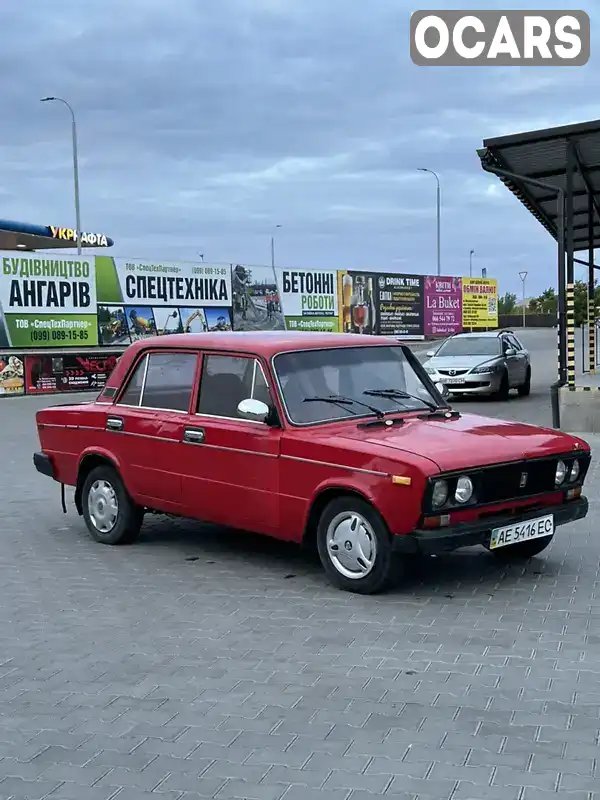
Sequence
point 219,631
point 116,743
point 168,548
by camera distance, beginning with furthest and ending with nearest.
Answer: point 168,548 → point 219,631 → point 116,743

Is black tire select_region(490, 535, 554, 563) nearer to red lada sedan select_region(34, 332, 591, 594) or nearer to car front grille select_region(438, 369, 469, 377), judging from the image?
red lada sedan select_region(34, 332, 591, 594)

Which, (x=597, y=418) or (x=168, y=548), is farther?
(x=597, y=418)

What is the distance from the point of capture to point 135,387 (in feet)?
26.9

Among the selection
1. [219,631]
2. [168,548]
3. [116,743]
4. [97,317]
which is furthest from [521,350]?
[116,743]

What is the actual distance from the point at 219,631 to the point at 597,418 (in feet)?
35.5

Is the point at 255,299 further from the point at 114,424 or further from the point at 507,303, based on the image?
the point at 507,303

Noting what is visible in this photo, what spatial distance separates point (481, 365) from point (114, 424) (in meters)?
14.3

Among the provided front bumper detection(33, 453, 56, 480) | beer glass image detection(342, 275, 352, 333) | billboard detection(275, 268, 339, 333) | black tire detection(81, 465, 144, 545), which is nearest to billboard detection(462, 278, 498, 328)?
beer glass image detection(342, 275, 352, 333)

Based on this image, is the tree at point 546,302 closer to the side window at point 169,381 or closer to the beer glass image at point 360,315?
the beer glass image at point 360,315

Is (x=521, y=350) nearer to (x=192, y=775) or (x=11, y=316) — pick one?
(x=11, y=316)

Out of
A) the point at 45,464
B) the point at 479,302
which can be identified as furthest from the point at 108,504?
the point at 479,302

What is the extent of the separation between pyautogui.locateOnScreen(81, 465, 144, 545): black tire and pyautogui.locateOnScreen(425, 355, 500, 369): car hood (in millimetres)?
14059

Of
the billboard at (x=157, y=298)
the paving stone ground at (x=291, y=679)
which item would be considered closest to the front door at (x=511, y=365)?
the billboard at (x=157, y=298)

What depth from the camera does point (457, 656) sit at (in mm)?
5301
